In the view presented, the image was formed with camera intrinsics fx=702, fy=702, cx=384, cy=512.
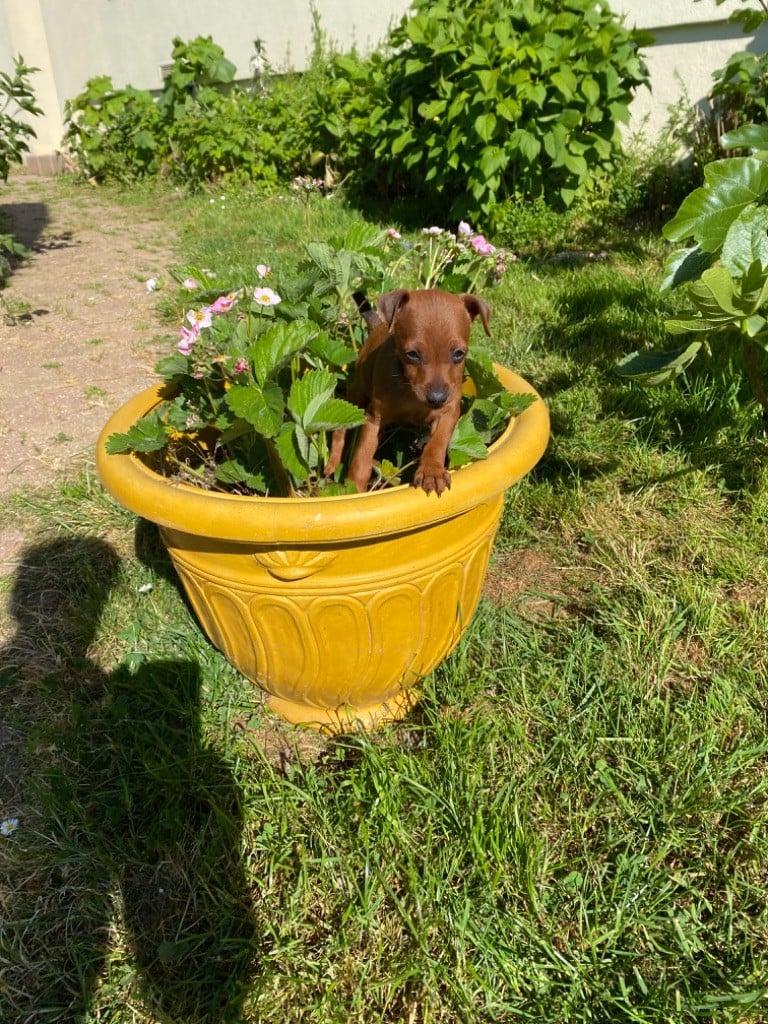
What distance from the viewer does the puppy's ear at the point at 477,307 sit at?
1.95m

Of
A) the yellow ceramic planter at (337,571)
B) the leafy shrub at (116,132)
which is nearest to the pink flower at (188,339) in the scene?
the yellow ceramic planter at (337,571)

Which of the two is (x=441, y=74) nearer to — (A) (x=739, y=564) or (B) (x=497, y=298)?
(B) (x=497, y=298)

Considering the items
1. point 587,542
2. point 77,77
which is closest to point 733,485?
point 587,542

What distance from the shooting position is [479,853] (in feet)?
5.74

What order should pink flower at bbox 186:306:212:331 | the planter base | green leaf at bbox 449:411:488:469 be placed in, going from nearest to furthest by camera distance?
green leaf at bbox 449:411:488:469 → pink flower at bbox 186:306:212:331 → the planter base

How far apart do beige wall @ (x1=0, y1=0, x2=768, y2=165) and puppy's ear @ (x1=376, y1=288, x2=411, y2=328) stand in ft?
14.1

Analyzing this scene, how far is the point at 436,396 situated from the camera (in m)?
1.74

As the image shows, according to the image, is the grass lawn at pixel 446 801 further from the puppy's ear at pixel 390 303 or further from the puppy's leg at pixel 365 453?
the puppy's ear at pixel 390 303

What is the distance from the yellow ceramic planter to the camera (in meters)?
1.64

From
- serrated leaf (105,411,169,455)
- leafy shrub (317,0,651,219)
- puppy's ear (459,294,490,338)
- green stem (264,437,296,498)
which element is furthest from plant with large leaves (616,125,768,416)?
leafy shrub (317,0,651,219)

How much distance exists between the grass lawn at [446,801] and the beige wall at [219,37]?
14.2 feet

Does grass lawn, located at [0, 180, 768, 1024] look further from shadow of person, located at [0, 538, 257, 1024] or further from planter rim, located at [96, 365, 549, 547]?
planter rim, located at [96, 365, 549, 547]

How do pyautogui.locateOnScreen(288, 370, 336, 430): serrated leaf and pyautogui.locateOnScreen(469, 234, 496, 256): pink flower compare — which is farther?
pyautogui.locateOnScreen(469, 234, 496, 256): pink flower

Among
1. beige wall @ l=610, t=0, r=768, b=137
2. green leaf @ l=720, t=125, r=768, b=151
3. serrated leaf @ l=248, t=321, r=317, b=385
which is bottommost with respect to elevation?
serrated leaf @ l=248, t=321, r=317, b=385
